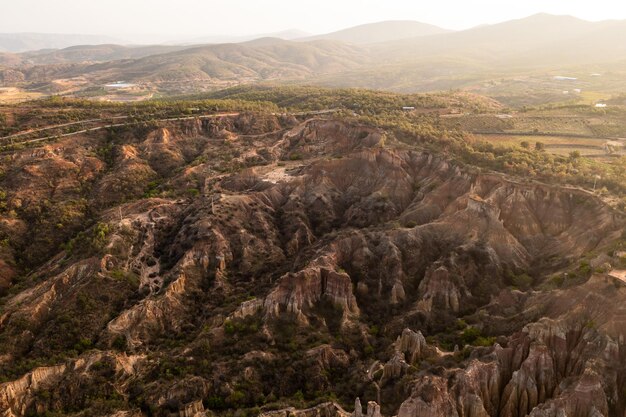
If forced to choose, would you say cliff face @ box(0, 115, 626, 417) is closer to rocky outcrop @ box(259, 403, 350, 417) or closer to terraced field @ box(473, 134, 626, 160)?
rocky outcrop @ box(259, 403, 350, 417)

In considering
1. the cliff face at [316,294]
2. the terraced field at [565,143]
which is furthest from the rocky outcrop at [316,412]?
the terraced field at [565,143]

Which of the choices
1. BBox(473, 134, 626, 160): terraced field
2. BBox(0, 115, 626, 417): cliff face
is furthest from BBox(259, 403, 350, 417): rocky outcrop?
BBox(473, 134, 626, 160): terraced field

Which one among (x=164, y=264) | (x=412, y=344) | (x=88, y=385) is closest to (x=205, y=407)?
(x=88, y=385)

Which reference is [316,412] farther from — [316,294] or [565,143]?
[565,143]

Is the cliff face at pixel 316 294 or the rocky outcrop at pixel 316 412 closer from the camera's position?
the cliff face at pixel 316 294

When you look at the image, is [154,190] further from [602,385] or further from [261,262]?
[602,385]

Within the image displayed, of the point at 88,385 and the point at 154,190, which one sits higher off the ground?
the point at 154,190

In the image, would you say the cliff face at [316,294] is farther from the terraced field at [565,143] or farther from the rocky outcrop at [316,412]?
the terraced field at [565,143]

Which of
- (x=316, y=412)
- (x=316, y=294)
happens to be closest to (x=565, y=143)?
(x=316, y=294)
